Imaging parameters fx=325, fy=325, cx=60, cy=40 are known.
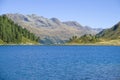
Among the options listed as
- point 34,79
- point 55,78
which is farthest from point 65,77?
point 34,79

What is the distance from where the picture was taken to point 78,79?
188ft

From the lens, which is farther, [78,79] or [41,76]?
[41,76]

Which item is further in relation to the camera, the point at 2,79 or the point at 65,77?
the point at 65,77

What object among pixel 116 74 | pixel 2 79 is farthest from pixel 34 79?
pixel 116 74

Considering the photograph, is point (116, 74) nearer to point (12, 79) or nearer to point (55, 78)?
point (55, 78)

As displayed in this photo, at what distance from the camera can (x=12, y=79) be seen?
56.9 metres

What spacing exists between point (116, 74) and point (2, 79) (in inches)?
868

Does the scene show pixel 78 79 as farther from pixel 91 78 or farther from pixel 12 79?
pixel 12 79

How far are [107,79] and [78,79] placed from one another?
509cm

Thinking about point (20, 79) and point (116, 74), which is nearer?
point (20, 79)

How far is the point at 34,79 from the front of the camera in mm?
57219

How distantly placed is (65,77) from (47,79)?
406cm

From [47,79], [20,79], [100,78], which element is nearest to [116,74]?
[100,78]

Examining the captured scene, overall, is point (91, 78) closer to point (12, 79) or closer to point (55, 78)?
point (55, 78)
